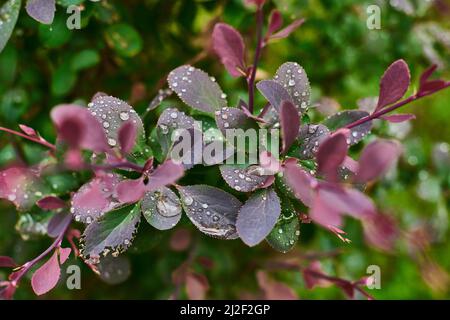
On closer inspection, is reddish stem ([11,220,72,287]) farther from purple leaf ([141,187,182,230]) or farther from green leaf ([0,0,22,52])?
green leaf ([0,0,22,52])

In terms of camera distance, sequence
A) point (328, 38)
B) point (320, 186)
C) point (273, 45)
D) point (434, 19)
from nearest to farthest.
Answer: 1. point (320, 186)
2. point (328, 38)
3. point (434, 19)
4. point (273, 45)

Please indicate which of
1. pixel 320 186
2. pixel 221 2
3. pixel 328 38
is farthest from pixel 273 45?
pixel 320 186

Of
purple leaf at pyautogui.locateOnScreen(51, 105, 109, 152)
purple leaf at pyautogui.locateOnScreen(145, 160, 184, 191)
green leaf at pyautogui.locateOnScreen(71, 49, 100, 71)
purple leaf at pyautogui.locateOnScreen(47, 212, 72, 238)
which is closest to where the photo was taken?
purple leaf at pyautogui.locateOnScreen(51, 105, 109, 152)

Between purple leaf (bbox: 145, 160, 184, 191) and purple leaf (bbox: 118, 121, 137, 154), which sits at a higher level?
purple leaf (bbox: 118, 121, 137, 154)

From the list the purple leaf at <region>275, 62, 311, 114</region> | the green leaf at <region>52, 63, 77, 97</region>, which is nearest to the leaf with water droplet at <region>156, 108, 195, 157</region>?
the purple leaf at <region>275, 62, 311, 114</region>

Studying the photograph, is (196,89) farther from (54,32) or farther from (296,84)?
(54,32)

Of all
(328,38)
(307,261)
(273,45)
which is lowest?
(307,261)

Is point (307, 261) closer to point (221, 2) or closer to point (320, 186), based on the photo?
point (221, 2)
